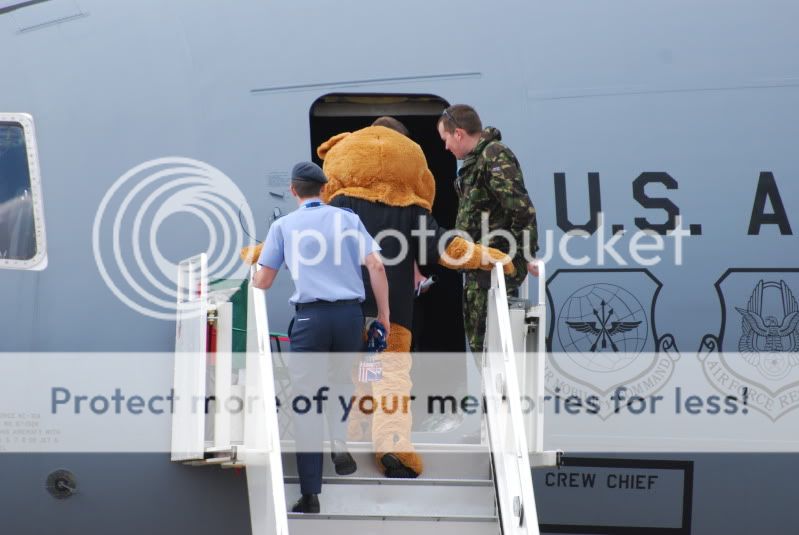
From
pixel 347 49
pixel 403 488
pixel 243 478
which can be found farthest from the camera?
pixel 347 49

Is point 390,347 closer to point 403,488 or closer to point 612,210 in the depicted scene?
point 403,488

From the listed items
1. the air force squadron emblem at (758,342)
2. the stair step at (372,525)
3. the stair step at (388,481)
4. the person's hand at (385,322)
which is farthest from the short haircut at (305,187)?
the air force squadron emblem at (758,342)

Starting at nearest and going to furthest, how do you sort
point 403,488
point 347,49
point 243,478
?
point 403,488
point 243,478
point 347,49

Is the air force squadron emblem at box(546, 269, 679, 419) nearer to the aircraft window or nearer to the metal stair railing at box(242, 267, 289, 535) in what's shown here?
the metal stair railing at box(242, 267, 289, 535)

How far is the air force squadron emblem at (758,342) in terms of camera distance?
224 inches

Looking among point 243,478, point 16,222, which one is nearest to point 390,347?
point 243,478

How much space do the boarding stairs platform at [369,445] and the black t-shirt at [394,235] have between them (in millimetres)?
433

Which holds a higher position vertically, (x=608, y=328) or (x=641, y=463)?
(x=608, y=328)

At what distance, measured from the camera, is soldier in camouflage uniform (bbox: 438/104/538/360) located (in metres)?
5.41

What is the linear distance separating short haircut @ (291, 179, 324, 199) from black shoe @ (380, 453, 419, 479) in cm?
127

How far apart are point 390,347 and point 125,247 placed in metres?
1.52

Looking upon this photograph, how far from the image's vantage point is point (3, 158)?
5711 mm

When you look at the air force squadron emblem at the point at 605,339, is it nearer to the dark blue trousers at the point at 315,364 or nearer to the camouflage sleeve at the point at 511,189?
the camouflage sleeve at the point at 511,189

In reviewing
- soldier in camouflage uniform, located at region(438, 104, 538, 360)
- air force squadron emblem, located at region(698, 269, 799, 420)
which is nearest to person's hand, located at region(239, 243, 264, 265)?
soldier in camouflage uniform, located at region(438, 104, 538, 360)
